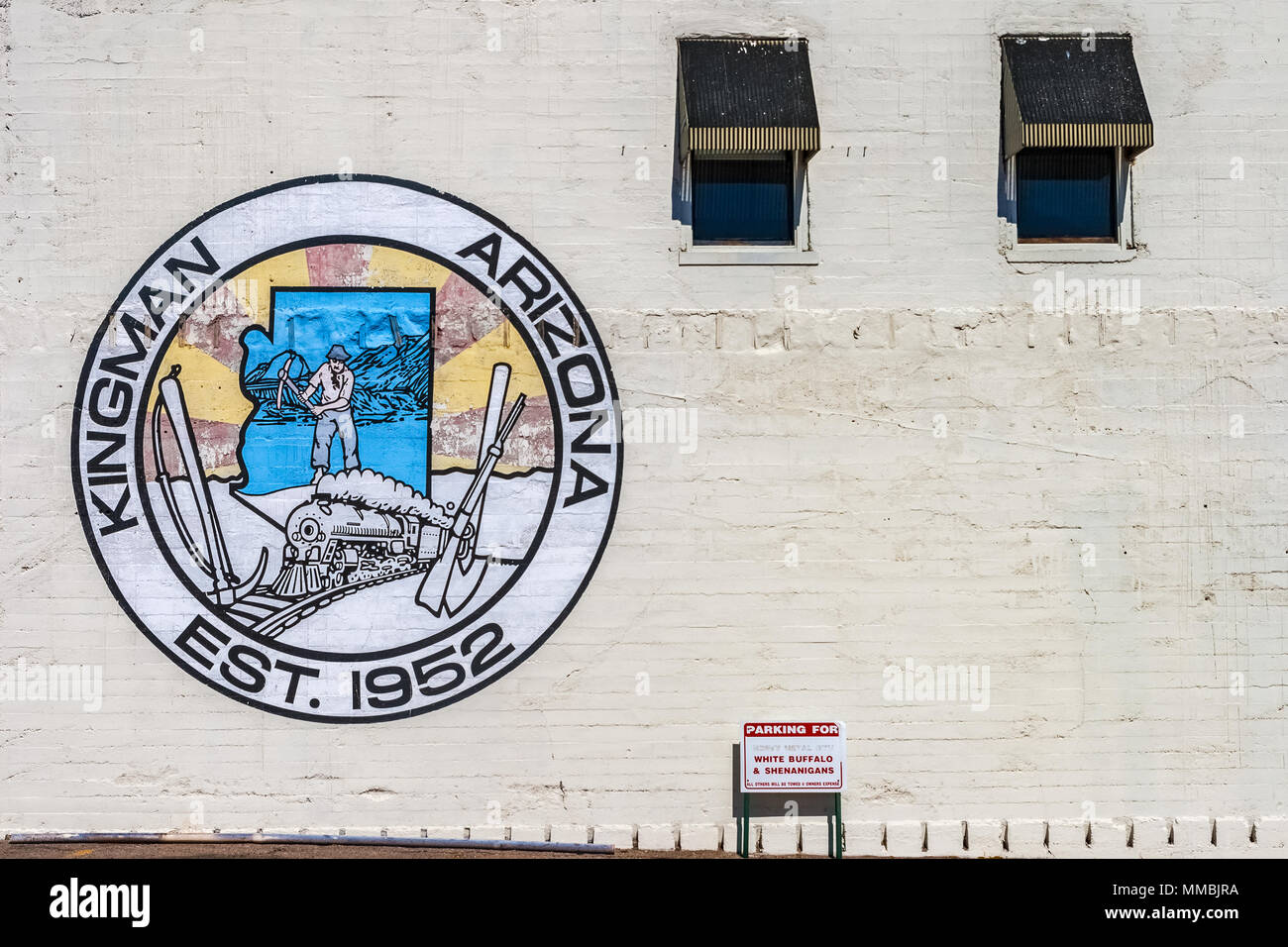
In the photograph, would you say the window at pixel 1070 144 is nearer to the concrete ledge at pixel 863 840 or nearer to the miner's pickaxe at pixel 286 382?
the concrete ledge at pixel 863 840

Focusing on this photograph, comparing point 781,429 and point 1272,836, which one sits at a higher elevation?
point 781,429

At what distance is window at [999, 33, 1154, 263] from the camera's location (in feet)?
37.6

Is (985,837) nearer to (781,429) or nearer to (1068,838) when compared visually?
(1068,838)

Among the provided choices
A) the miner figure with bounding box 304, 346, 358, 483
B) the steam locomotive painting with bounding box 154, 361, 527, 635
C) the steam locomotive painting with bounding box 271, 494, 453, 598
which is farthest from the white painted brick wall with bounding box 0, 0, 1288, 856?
the miner figure with bounding box 304, 346, 358, 483

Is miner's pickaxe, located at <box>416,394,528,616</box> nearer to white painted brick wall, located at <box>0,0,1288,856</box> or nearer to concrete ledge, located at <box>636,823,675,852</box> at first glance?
white painted brick wall, located at <box>0,0,1288,856</box>

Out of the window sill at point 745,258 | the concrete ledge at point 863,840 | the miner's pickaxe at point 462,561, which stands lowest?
the concrete ledge at point 863,840

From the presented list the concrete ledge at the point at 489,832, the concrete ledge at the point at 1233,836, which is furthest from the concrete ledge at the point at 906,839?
the concrete ledge at the point at 489,832

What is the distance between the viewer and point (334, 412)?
11.6 metres

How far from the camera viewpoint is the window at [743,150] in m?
11.4

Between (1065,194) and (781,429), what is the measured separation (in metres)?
3.10

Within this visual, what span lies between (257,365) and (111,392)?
1.19 metres

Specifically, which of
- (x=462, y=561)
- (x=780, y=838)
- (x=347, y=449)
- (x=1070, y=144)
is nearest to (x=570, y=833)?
(x=780, y=838)

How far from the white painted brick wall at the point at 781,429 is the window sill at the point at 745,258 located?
0.10 m

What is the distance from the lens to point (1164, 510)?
1175cm
